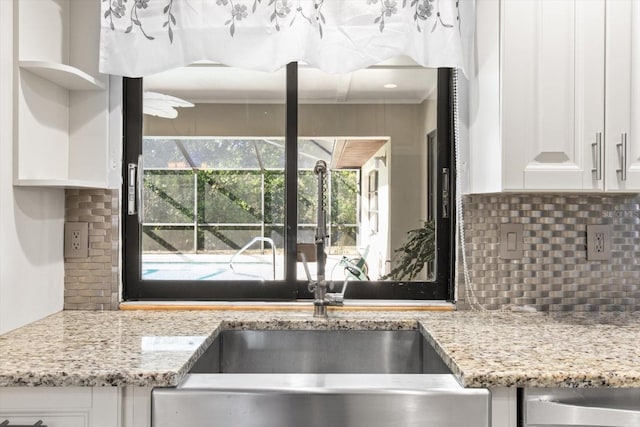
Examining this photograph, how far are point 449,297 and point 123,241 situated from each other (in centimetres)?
122

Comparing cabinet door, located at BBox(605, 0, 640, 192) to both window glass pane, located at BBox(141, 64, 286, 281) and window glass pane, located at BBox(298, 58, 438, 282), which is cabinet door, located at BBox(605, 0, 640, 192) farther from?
window glass pane, located at BBox(141, 64, 286, 281)

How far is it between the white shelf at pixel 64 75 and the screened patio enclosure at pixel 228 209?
0.30 metres

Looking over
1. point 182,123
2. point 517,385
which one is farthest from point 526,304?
point 182,123

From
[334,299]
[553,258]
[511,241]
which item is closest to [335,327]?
[334,299]

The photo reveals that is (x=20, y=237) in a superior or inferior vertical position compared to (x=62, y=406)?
superior

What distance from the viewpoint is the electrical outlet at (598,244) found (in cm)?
188

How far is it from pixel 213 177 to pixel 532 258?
122 centimetres

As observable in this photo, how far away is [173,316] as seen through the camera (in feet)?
5.86

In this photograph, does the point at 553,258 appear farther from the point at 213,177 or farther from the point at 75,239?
the point at 75,239

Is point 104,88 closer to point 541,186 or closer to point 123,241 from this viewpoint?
point 123,241

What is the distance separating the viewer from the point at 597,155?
1563mm

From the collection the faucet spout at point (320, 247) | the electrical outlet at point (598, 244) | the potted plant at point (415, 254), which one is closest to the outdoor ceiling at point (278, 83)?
the faucet spout at point (320, 247)

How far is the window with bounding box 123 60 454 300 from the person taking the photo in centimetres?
197

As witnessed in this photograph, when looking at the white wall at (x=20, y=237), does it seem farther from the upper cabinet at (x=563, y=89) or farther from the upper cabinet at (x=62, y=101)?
the upper cabinet at (x=563, y=89)
